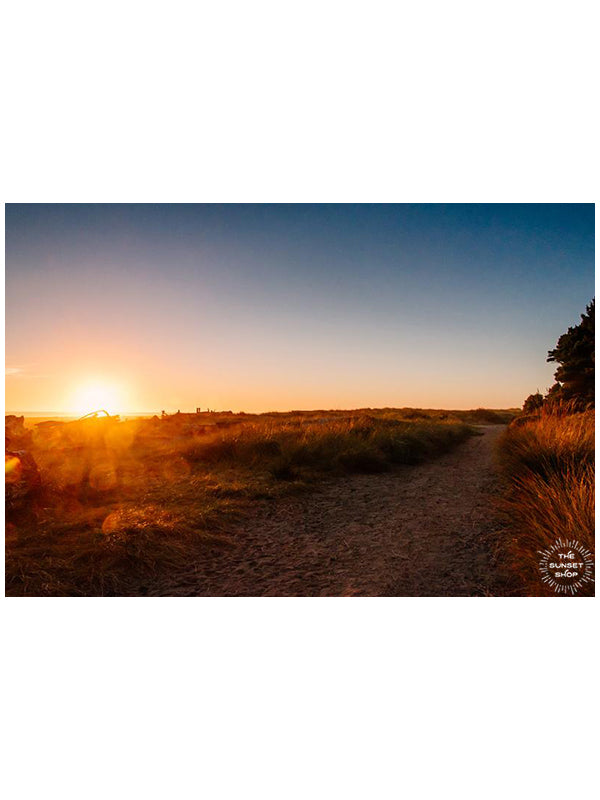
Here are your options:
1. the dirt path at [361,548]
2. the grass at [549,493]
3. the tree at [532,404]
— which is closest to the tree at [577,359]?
the grass at [549,493]

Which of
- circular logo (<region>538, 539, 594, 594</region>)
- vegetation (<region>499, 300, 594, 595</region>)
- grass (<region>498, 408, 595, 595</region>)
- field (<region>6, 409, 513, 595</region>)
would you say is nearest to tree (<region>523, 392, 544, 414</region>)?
vegetation (<region>499, 300, 594, 595</region>)

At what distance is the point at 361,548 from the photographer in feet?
12.7

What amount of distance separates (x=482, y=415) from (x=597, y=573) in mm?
17414

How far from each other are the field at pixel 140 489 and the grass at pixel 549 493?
2353 mm

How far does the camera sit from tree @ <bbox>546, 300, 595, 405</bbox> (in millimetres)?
4582

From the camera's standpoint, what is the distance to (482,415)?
1923 cm

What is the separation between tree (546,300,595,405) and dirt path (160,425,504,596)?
1776mm

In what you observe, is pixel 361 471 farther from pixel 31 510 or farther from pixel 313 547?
pixel 31 510

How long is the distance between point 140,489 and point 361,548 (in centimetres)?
303

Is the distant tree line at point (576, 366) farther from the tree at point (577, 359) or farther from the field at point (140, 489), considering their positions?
the field at point (140, 489)

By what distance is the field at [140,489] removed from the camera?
339 centimetres

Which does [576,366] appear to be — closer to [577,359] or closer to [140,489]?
[577,359]
